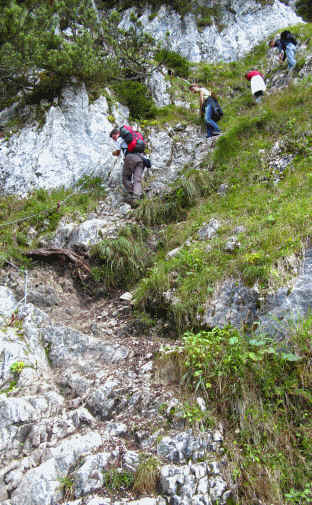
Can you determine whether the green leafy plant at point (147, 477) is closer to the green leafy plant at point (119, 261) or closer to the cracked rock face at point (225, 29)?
the green leafy plant at point (119, 261)

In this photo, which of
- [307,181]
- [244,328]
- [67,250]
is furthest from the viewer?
[67,250]

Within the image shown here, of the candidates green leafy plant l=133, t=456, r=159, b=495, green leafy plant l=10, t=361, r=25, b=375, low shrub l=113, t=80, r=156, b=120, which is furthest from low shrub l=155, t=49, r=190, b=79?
green leafy plant l=133, t=456, r=159, b=495

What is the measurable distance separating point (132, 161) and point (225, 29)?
42.7 feet

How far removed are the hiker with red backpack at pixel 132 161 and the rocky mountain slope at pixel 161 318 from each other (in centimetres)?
52

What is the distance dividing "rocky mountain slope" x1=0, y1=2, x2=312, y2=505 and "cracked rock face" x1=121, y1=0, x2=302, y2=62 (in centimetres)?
684

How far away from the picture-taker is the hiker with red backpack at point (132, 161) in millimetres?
9070

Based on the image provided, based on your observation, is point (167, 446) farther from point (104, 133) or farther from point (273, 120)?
point (104, 133)

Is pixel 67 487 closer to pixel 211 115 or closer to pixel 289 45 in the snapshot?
pixel 211 115

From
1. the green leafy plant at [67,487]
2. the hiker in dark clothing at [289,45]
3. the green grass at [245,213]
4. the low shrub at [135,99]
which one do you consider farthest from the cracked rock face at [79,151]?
the green leafy plant at [67,487]

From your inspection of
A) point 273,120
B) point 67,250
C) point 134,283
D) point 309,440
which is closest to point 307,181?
point 273,120

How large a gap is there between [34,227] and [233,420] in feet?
23.0

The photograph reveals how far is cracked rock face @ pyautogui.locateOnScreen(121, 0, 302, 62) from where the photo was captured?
51.0 ft

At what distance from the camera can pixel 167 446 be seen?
3.14 meters

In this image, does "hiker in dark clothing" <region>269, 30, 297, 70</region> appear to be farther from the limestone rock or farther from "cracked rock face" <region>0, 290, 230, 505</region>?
"cracked rock face" <region>0, 290, 230, 505</region>
